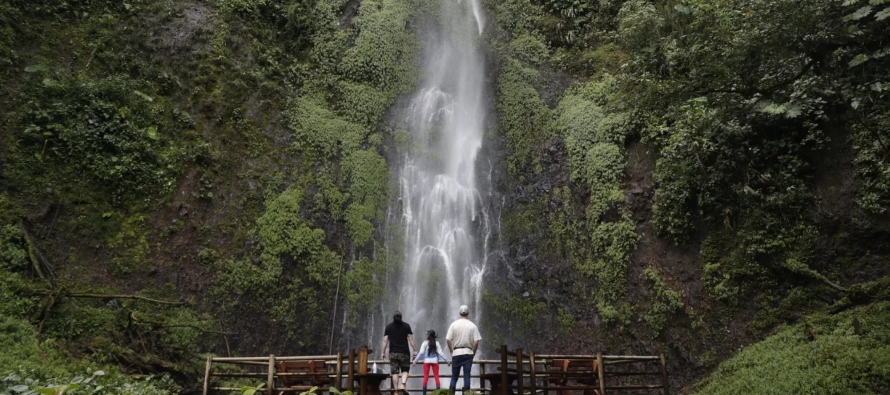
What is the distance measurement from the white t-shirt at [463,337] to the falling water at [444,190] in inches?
239

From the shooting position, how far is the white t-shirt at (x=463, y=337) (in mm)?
7855

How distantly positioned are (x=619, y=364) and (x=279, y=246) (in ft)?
27.6

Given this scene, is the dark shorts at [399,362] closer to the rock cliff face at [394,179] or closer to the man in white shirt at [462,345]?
the man in white shirt at [462,345]

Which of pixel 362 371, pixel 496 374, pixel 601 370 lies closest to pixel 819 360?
pixel 601 370

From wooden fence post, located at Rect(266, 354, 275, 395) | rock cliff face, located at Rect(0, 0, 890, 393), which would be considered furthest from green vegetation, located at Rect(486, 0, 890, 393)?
wooden fence post, located at Rect(266, 354, 275, 395)

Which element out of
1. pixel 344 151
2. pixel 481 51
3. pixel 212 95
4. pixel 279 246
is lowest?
pixel 279 246

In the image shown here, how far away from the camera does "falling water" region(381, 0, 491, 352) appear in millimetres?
14328

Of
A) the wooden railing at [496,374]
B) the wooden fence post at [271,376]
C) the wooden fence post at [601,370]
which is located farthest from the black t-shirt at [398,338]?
the wooden fence post at [601,370]

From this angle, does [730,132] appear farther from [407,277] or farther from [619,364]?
[407,277]

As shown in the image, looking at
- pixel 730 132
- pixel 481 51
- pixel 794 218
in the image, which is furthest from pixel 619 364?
pixel 481 51

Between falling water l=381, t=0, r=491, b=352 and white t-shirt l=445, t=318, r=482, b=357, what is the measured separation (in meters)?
6.07

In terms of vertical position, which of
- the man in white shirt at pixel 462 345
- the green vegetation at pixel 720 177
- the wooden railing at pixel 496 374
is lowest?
the wooden railing at pixel 496 374

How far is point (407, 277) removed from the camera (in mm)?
14617

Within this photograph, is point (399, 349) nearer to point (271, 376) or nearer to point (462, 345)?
point (462, 345)
